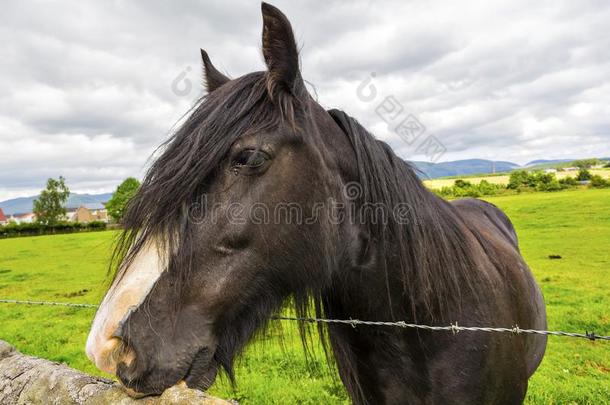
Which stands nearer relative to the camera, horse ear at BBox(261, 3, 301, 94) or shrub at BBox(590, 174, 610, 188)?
horse ear at BBox(261, 3, 301, 94)

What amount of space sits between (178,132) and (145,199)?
35cm

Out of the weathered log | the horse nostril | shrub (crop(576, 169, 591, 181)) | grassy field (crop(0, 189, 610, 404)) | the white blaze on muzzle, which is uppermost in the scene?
shrub (crop(576, 169, 591, 181))

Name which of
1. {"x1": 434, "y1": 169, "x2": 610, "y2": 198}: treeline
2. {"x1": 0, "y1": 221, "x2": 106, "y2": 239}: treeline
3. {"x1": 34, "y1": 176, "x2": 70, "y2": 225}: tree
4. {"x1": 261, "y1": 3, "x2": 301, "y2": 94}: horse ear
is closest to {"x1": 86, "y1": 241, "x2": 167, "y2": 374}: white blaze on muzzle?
{"x1": 261, "y1": 3, "x2": 301, "y2": 94}: horse ear

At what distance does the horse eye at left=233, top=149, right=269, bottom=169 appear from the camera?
1.72 metres

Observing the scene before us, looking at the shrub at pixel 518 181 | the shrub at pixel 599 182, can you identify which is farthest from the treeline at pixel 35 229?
the shrub at pixel 599 182

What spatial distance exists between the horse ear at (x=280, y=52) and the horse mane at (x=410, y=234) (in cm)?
41

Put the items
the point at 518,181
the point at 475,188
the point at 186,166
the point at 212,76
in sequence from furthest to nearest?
the point at 518,181 → the point at 475,188 → the point at 212,76 → the point at 186,166

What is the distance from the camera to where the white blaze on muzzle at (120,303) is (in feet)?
4.59

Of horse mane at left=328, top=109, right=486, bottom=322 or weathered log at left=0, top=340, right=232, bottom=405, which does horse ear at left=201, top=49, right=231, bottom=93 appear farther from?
weathered log at left=0, top=340, right=232, bottom=405

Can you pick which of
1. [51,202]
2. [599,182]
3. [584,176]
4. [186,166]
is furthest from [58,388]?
[51,202]

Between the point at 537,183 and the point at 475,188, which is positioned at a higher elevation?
the point at 475,188

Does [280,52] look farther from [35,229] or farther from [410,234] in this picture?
[35,229]

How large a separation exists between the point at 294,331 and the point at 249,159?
4912 millimetres

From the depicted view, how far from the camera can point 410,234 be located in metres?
2.13
